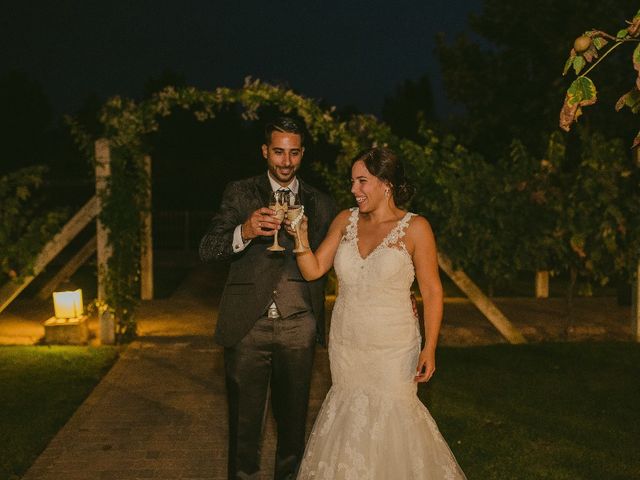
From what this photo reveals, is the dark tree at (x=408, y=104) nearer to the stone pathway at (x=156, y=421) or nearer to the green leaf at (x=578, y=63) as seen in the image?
the stone pathway at (x=156, y=421)

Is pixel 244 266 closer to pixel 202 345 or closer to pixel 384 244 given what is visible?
pixel 384 244

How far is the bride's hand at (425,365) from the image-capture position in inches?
148

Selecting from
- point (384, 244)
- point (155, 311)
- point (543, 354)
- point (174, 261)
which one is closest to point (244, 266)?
point (384, 244)

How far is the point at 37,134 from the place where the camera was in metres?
35.0

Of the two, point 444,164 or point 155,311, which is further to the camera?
point 155,311

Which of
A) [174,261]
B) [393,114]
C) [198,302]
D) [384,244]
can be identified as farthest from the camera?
[393,114]

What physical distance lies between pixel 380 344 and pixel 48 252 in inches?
210

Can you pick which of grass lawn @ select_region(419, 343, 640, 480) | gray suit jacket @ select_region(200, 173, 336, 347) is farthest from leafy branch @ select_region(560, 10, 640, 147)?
grass lawn @ select_region(419, 343, 640, 480)

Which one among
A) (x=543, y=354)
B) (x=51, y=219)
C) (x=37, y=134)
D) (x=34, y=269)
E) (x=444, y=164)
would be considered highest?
(x=37, y=134)

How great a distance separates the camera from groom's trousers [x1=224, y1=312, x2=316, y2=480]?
3.89 metres

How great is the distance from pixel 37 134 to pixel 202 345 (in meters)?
29.9

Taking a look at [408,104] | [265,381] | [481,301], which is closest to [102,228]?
[481,301]

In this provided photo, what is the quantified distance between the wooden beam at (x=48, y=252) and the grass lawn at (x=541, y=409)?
4131 millimetres

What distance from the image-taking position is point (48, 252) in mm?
8070
